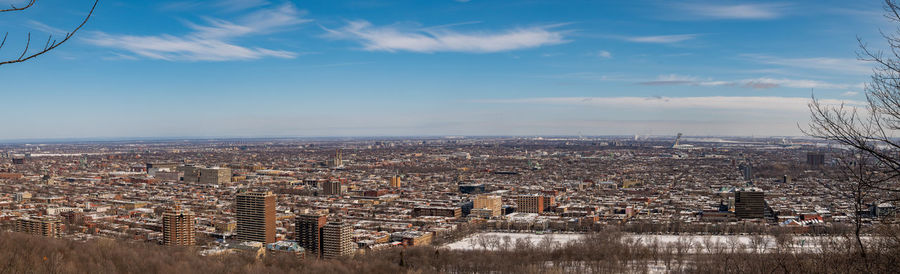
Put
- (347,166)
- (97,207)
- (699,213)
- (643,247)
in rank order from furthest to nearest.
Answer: (347,166) → (97,207) → (699,213) → (643,247)

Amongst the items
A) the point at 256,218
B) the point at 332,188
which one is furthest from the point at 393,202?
the point at 256,218

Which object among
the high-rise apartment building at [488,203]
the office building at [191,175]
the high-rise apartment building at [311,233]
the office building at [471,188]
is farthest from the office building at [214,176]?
the high-rise apartment building at [311,233]

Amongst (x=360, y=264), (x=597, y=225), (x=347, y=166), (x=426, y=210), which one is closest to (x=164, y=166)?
(x=347, y=166)

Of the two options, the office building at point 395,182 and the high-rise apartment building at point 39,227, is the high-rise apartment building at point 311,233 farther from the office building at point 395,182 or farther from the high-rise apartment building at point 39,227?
the office building at point 395,182

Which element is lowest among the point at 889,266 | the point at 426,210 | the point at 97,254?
the point at 426,210

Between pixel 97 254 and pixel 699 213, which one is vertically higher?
pixel 97 254

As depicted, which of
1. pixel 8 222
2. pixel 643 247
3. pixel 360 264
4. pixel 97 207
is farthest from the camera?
pixel 97 207

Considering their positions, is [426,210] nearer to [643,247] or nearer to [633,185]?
[643,247]
